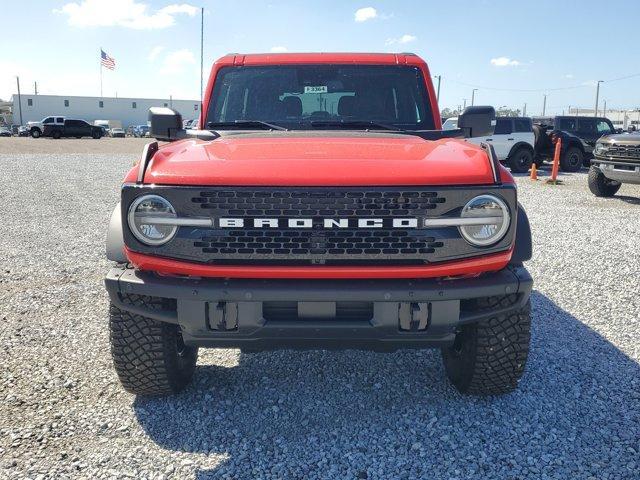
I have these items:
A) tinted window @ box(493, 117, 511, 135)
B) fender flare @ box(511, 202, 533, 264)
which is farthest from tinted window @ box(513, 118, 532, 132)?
fender flare @ box(511, 202, 533, 264)

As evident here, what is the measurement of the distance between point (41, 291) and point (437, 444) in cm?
396

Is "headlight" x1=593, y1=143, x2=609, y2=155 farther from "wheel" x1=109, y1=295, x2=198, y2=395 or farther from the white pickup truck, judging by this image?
"wheel" x1=109, y1=295, x2=198, y2=395

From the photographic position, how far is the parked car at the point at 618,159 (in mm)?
11156

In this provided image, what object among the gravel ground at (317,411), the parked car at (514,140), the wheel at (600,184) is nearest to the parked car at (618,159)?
the wheel at (600,184)

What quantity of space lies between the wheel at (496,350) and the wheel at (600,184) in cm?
1068

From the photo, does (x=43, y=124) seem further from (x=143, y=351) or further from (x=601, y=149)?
(x=143, y=351)

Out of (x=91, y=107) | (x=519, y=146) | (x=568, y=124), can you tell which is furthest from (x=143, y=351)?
(x=91, y=107)

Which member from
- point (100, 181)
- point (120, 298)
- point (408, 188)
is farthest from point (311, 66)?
point (100, 181)

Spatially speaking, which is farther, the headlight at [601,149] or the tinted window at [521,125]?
the tinted window at [521,125]

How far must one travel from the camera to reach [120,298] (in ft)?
9.12

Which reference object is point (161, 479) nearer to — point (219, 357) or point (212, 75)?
point (219, 357)

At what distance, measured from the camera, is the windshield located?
4.01m

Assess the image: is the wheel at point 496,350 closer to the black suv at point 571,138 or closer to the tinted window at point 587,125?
the black suv at point 571,138

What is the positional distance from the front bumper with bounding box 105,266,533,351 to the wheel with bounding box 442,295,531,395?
1.14 ft
